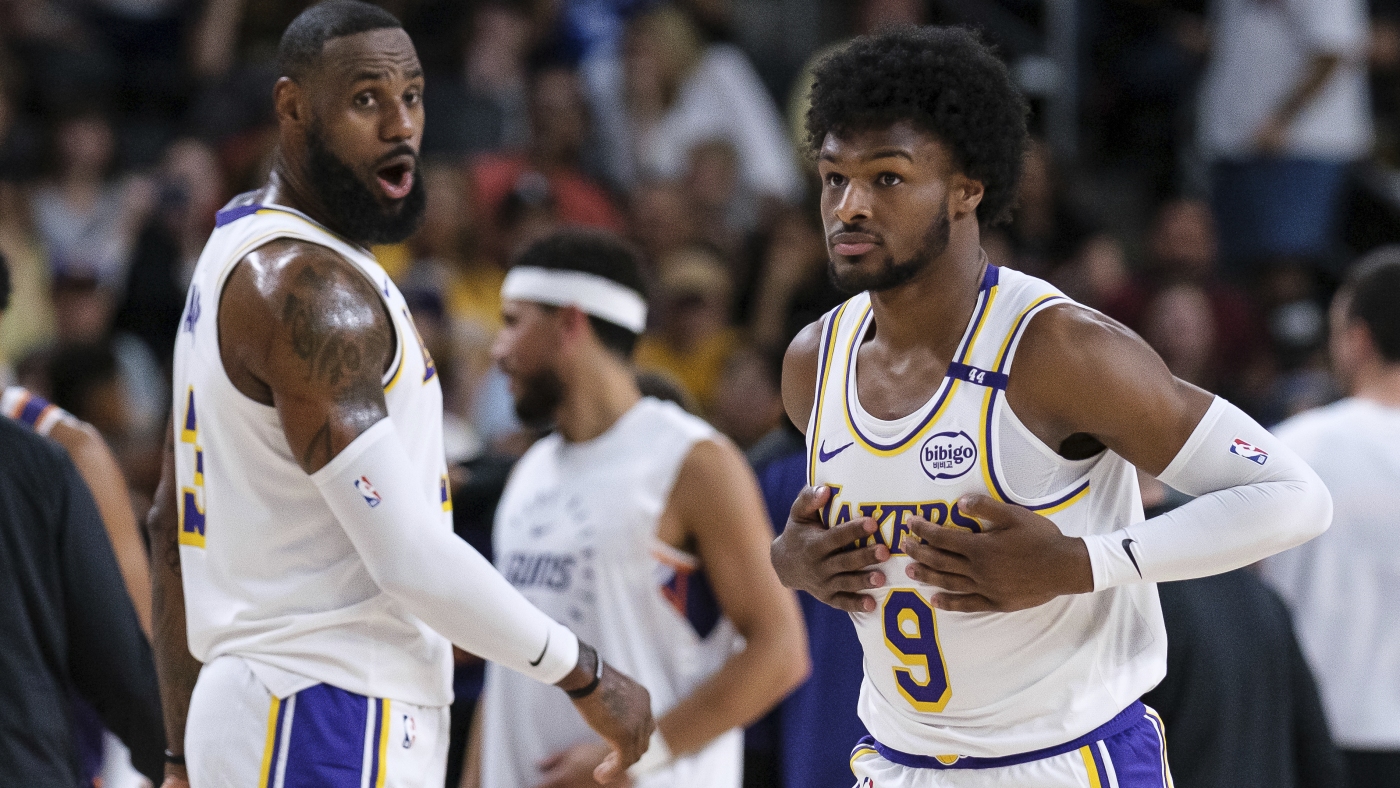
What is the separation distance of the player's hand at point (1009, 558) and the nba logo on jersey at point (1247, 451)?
0.37 metres

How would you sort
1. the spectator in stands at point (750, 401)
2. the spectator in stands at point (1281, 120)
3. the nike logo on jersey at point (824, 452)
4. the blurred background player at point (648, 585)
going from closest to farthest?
the nike logo on jersey at point (824, 452)
the blurred background player at point (648, 585)
the spectator in stands at point (750, 401)
the spectator in stands at point (1281, 120)

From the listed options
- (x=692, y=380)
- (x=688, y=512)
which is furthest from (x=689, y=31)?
(x=688, y=512)

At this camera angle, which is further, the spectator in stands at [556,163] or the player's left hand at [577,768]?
the spectator in stands at [556,163]

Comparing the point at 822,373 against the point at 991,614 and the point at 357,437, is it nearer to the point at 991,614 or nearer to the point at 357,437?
the point at 991,614

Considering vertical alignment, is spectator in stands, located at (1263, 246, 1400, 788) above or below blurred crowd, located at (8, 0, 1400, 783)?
below

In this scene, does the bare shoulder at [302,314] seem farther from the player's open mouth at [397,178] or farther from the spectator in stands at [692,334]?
the spectator in stands at [692,334]

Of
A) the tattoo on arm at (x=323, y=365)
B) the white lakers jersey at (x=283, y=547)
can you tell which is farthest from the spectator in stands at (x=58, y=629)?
the tattoo on arm at (x=323, y=365)

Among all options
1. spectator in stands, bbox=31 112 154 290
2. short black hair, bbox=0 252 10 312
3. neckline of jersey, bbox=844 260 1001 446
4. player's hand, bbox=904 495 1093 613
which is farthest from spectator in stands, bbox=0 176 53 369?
player's hand, bbox=904 495 1093 613

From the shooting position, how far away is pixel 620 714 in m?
3.54

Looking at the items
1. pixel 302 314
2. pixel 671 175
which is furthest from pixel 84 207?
pixel 302 314

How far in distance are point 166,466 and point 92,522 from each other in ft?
1.19

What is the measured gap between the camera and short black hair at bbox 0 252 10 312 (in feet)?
14.9

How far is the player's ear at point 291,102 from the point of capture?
3.66 m

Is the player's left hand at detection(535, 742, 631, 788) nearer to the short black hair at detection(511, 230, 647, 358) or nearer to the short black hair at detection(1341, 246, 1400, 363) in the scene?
the short black hair at detection(511, 230, 647, 358)
